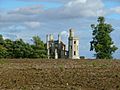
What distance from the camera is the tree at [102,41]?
7675 centimetres

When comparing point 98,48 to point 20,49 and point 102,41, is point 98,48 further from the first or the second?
point 20,49

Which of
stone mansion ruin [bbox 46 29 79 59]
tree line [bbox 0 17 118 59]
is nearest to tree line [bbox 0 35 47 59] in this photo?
tree line [bbox 0 17 118 59]

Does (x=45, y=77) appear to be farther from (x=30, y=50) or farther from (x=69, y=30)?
(x=69, y=30)

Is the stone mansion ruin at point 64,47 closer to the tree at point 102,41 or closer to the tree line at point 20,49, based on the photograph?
the tree line at point 20,49

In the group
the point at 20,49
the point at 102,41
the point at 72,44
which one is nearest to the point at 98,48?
the point at 102,41

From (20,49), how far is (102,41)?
17306mm

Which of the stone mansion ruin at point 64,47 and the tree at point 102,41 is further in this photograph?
the stone mansion ruin at point 64,47

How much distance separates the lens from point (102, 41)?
3054 inches

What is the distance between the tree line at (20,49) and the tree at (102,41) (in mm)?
11824

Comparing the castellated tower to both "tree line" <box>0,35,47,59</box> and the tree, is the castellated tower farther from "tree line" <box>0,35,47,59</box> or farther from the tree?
the tree

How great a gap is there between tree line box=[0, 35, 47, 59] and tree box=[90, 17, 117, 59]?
11.8 metres

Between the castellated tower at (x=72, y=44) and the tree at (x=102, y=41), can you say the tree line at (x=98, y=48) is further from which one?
the castellated tower at (x=72, y=44)

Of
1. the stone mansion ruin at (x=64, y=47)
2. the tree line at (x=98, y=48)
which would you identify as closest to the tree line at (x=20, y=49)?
the tree line at (x=98, y=48)

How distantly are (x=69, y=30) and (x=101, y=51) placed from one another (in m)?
30.1
